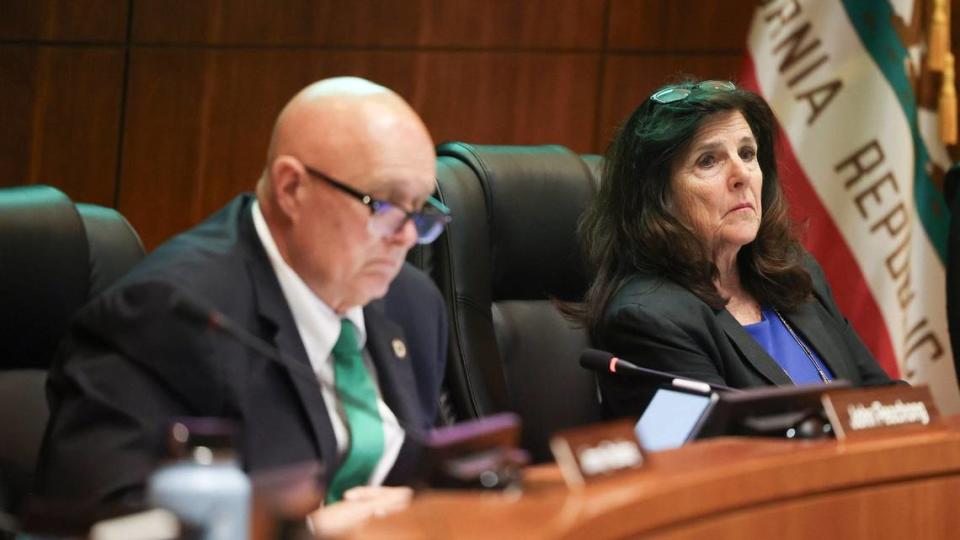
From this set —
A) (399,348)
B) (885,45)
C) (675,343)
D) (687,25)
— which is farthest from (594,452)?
(687,25)

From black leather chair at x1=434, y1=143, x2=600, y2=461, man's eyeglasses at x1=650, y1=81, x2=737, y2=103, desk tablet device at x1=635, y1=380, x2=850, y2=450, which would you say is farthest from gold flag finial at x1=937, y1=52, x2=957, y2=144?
desk tablet device at x1=635, y1=380, x2=850, y2=450

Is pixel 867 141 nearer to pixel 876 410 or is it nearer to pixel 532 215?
pixel 532 215

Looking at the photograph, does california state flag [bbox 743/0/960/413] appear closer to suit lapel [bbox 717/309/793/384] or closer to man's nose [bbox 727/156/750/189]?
man's nose [bbox 727/156/750/189]

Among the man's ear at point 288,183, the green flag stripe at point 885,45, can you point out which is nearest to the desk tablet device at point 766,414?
the man's ear at point 288,183

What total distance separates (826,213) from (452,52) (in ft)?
3.94

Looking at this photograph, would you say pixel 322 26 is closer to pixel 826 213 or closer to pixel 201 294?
pixel 826 213

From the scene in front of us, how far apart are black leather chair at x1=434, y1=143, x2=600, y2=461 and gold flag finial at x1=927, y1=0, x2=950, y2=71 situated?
132 centimetres

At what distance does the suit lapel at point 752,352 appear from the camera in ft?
9.02

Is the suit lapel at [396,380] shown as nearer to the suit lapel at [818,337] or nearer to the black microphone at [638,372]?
the black microphone at [638,372]

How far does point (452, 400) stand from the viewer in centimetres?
279

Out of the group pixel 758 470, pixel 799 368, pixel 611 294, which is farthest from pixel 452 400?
pixel 758 470

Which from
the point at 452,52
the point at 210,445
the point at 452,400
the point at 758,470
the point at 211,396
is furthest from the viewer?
the point at 452,52

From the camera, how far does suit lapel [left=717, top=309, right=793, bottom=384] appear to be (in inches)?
108

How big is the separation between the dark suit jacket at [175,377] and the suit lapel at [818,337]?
1167mm
